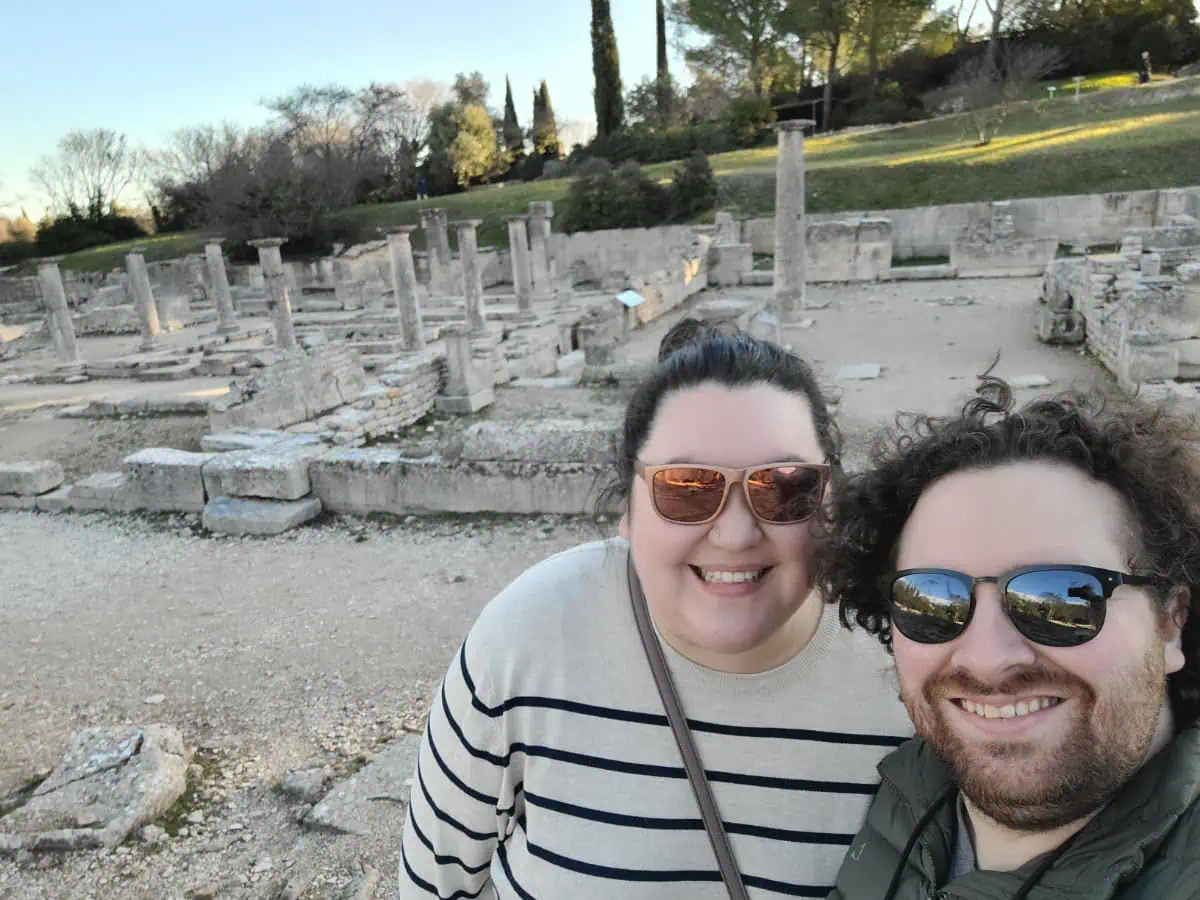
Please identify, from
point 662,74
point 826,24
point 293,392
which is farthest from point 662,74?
point 293,392

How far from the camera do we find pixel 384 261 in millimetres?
31625

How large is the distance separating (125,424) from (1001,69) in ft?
129

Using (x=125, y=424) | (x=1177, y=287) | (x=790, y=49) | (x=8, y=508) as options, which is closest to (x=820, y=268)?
(x=1177, y=287)

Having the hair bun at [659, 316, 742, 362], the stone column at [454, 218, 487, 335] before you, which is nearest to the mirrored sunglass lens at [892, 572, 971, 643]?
the hair bun at [659, 316, 742, 362]

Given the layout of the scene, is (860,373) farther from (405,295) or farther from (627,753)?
(627,753)

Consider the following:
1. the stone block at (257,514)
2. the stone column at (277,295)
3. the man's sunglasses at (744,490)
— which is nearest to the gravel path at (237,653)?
the stone block at (257,514)

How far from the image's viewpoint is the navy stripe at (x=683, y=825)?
150 centimetres

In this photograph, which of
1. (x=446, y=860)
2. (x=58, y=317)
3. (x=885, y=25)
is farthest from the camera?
(x=885, y=25)

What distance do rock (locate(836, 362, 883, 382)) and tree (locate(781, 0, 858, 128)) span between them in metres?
32.6

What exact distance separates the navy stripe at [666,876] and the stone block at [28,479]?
30.5ft

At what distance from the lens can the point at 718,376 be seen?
5.36ft

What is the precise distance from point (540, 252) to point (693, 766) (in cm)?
2338

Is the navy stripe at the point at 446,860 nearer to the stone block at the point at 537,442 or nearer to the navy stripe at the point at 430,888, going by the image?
the navy stripe at the point at 430,888

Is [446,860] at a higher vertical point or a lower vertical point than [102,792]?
higher
